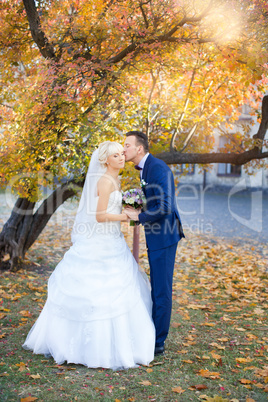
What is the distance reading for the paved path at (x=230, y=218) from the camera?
12648mm

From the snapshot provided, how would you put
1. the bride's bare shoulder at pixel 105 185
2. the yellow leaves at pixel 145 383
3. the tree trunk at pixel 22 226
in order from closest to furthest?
the yellow leaves at pixel 145 383, the bride's bare shoulder at pixel 105 185, the tree trunk at pixel 22 226

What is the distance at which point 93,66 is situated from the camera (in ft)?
19.1

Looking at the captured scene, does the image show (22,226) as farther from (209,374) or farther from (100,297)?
(209,374)

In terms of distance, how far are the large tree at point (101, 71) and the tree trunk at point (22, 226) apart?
0.03 meters

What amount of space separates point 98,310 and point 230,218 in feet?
40.3

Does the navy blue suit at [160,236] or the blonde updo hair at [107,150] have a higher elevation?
the blonde updo hair at [107,150]

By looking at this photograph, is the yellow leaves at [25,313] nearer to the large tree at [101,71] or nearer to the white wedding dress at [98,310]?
the white wedding dress at [98,310]

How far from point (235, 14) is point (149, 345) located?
4.37 m

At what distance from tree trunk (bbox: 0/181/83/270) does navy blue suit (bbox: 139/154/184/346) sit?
3534mm

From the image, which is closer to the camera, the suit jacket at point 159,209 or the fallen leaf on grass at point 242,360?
the suit jacket at point 159,209

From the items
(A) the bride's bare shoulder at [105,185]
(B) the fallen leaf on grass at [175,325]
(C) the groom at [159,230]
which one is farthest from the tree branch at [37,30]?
(B) the fallen leaf on grass at [175,325]

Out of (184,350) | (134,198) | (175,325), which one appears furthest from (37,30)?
(184,350)

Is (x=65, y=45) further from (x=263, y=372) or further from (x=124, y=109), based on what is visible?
(x=263, y=372)

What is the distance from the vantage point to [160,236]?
165 inches
